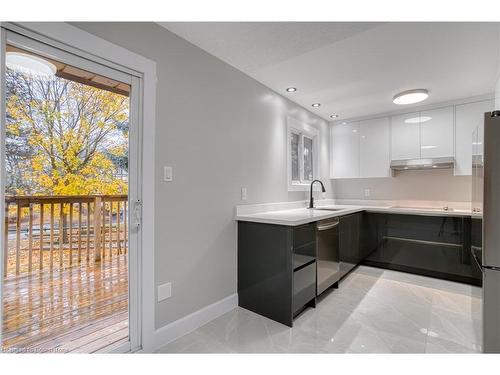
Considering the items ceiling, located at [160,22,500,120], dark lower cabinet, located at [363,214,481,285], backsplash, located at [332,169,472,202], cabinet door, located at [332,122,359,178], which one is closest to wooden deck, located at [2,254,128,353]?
ceiling, located at [160,22,500,120]

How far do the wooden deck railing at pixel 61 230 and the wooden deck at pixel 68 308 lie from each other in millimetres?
60

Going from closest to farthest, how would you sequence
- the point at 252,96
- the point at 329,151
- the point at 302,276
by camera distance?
the point at 302,276 → the point at 252,96 → the point at 329,151

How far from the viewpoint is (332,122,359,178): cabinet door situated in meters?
3.94

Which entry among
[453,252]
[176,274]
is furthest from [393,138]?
[176,274]

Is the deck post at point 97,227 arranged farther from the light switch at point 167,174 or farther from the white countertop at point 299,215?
the white countertop at point 299,215

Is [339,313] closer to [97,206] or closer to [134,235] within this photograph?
[134,235]

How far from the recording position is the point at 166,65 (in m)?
1.77

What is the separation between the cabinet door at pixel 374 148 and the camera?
365 cm

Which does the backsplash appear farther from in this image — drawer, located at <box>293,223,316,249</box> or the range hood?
drawer, located at <box>293,223,316,249</box>

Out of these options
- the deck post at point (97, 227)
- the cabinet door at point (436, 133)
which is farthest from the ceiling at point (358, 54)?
the deck post at point (97, 227)

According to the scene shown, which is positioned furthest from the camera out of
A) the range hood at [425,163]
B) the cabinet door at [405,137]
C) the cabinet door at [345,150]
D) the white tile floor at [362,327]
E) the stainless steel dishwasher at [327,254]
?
the cabinet door at [345,150]

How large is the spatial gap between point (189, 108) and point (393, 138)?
10.1ft

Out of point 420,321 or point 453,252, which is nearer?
point 420,321

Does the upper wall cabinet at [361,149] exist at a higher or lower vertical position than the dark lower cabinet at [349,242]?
higher
